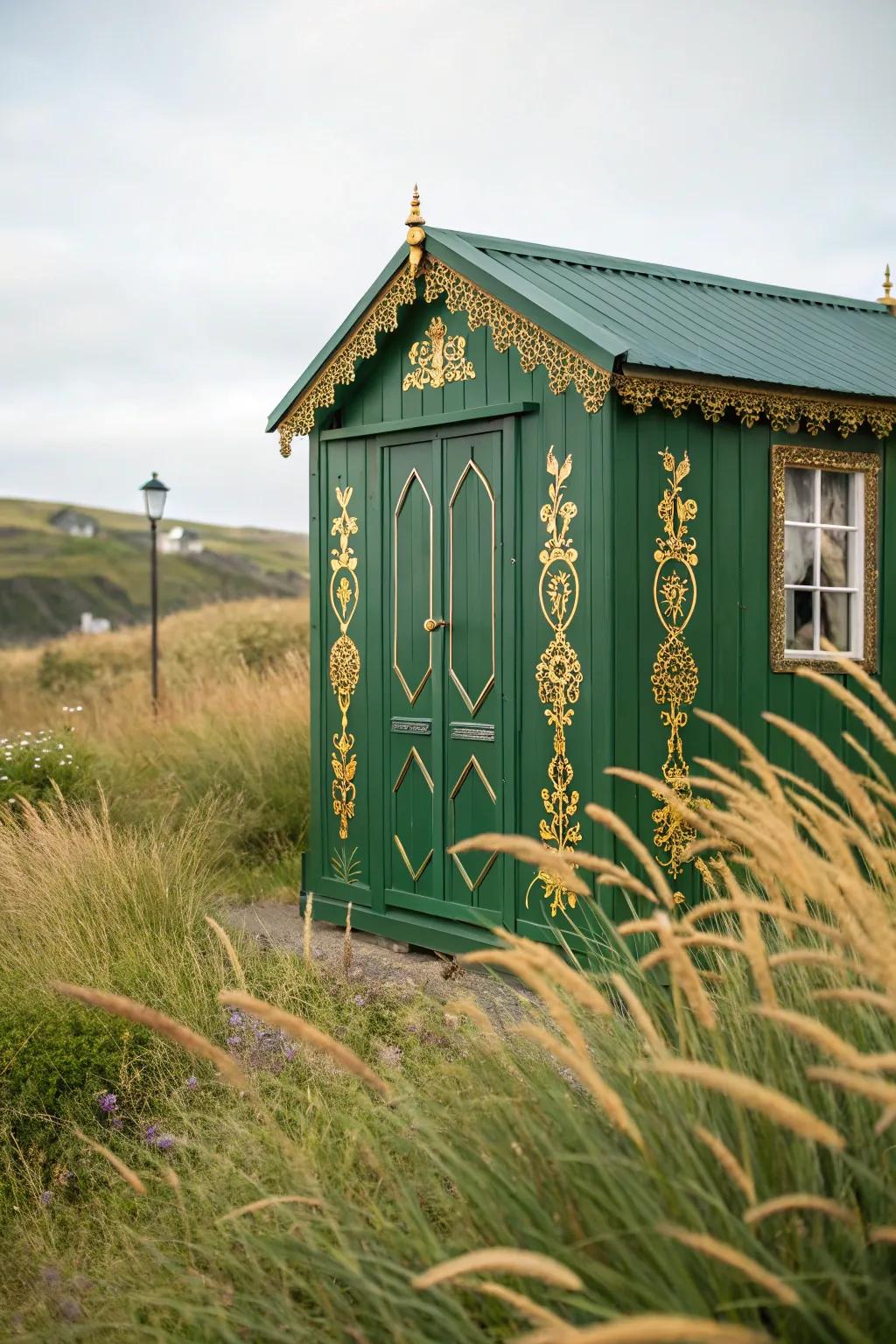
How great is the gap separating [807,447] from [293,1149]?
538 cm

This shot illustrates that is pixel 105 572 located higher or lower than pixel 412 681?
higher

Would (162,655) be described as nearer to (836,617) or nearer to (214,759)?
(214,759)

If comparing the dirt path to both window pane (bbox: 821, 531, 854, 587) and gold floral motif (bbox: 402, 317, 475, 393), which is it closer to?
window pane (bbox: 821, 531, 854, 587)

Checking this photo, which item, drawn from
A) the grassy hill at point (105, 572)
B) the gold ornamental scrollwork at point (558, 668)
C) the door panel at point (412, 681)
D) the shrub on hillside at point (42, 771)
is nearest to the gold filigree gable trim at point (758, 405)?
the gold ornamental scrollwork at point (558, 668)

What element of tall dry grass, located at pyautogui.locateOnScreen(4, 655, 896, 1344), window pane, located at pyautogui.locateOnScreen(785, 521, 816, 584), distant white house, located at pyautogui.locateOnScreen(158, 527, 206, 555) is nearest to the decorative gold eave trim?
window pane, located at pyautogui.locateOnScreen(785, 521, 816, 584)

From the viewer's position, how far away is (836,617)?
25.0ft

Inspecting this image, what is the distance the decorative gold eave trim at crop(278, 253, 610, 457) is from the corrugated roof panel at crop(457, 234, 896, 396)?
20 cm

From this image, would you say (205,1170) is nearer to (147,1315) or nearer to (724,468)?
(147,1315)

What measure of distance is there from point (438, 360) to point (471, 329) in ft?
1.05

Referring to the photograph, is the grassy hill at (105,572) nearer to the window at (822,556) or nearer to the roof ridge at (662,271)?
the roof ridge at (662,271)

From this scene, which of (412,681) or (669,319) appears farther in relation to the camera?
(412,681)

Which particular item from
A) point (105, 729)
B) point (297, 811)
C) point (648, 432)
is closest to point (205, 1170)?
point (648, 432)

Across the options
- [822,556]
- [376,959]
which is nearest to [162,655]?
[376,959]

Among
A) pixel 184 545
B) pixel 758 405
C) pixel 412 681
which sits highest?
pixel 184 545
